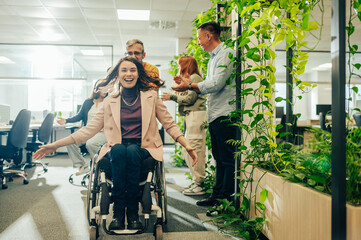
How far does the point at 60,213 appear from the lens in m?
2.29

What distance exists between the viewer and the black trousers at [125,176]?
5.34 feet

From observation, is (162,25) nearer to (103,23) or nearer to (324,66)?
(103,23)

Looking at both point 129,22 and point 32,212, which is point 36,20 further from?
point 32,212

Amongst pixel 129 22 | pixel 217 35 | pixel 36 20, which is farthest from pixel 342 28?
pixel 36 20

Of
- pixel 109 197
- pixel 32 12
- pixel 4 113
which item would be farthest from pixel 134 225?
pixel 32 12

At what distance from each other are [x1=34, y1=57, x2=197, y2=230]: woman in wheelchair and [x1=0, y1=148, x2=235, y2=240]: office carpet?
1.21 ft

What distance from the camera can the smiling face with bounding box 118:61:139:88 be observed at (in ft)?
6.24

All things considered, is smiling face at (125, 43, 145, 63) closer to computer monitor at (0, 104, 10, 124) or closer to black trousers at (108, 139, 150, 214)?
black trousers at (108, 139, 150, 214)

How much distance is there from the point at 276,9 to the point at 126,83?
1.06 metres

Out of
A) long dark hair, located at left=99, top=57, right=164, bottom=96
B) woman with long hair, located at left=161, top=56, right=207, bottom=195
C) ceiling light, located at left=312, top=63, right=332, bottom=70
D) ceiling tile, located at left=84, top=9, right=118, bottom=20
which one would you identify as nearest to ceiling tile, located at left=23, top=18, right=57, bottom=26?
ceiling tile, located at left=84, top=9, right=118, bottom=20

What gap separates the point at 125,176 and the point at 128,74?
0.69 m

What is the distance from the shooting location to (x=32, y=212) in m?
2.31

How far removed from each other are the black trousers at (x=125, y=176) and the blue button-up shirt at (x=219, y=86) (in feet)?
2.55

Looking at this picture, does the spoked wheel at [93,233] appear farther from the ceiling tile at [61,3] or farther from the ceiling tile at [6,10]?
the ceiling tile at [6,10]
